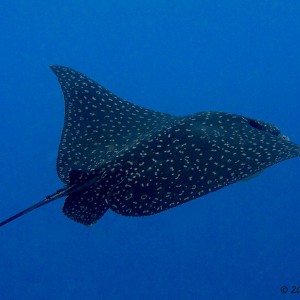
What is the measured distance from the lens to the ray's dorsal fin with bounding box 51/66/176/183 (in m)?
5.49

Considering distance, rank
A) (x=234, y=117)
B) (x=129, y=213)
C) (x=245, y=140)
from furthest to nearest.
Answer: (x=234, y=117)
(x=245, y=140)
(x=129, y=213)

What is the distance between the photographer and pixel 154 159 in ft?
16.5

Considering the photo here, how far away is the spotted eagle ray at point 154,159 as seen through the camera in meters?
4.73

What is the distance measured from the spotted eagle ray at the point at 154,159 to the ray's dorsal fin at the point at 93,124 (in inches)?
0.6

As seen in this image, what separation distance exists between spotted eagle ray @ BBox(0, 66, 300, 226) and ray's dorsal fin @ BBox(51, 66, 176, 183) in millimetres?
15

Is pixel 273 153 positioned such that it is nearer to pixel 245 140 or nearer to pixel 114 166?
pixel 245 140

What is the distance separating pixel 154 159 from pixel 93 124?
1445 mm

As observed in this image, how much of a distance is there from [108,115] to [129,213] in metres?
2.02

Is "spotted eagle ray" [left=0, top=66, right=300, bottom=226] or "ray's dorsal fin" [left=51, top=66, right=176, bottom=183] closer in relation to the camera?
"spotted eagle ray" [left=0, top=66, right=300, bottom=226]

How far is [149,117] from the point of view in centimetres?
635

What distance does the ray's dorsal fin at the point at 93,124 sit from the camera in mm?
5492

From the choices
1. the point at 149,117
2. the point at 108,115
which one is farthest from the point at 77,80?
the point at 149,117

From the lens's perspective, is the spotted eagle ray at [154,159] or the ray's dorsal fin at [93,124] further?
the ray's dorsal fin at [93,124]

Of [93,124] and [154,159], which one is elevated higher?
[93,124]
